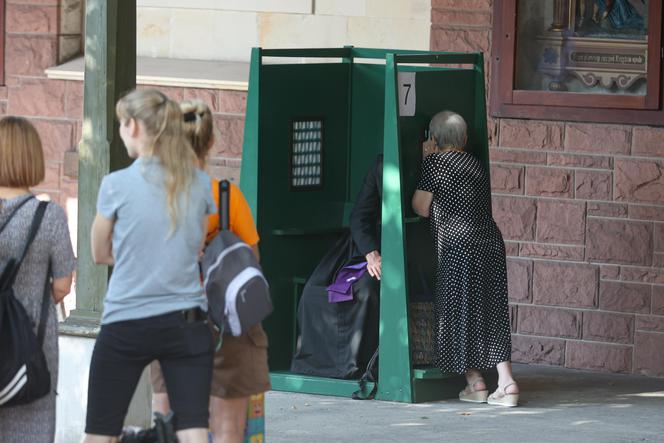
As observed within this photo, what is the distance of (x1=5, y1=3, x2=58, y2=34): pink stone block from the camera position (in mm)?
9922

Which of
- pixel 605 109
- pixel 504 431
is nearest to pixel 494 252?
pixel 504 431

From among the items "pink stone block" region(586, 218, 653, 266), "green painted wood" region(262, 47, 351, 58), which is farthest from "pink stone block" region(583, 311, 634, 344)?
"green painted wood" region(262, 47, 351, 58)

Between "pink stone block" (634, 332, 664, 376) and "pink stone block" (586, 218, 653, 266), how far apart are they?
0.44m

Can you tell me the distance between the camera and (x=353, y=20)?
939 centimetres

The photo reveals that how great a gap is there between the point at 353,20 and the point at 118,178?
4.91 m

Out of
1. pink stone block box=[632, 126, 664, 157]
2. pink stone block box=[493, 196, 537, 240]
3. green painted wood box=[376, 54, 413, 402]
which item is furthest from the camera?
pink stone block box=[493, 196, 537, 240]

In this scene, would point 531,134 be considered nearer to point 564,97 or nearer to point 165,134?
point 564,97

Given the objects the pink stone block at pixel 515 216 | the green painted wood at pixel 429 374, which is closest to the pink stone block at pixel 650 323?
the pink stone block at pixel 515 216

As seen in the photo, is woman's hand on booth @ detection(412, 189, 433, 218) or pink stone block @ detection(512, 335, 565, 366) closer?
woman's hand on booth @ detection(412, 189, 433, 218)

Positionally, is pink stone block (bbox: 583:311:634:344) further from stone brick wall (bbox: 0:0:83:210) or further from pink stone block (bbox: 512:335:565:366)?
stone brick wall (bbox: 0:0:83:210)

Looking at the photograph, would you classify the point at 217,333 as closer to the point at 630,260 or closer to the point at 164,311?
the point at 164,311

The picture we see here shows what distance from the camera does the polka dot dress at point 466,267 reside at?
24.6 feet

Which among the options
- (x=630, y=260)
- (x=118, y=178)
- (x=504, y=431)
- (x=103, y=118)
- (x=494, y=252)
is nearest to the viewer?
(x=118, y=178)

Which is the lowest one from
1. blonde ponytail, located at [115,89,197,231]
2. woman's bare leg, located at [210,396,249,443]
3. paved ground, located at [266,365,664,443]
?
paved ground, located at [266,365,664,443]
